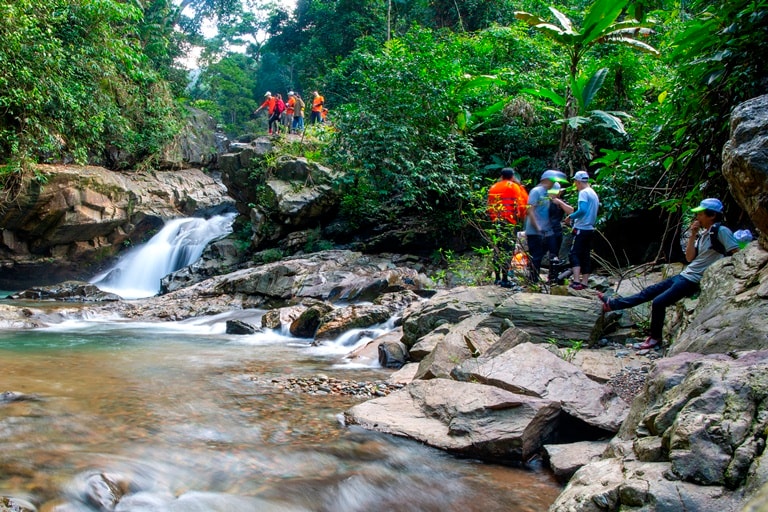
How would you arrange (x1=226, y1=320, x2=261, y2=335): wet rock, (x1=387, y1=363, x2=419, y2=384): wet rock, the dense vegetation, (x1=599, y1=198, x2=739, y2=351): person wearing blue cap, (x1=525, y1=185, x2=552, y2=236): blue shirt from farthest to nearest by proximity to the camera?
1. the dense vegetation
2. (x1=226, y1=320, x2=261, y2=335): wet rock
3. (x1=525, y1=185, x2=552, y2=236): blue shirt
4. (x1=387, y1=363, x2=419, y2=384): wet rock
5. (x1=599, y1=198, x2=739, y2=351): person wearing blue cap

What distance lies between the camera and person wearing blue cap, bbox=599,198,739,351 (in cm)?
559

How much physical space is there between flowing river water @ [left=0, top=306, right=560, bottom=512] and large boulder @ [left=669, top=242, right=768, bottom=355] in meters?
1.71

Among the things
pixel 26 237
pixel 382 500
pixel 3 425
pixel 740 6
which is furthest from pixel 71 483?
pixel 26 237

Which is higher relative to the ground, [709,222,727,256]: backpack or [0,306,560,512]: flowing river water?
[709,222,727,256]: backpack

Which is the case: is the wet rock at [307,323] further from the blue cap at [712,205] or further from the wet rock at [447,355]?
the blue cap at [712,205]

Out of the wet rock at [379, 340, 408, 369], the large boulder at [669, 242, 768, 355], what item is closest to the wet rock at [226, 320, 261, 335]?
the wet rock at [379, 340, 408, 369]

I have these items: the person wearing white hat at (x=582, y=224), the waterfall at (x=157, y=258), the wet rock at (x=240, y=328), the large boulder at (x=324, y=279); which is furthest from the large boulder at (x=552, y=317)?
the waterfall at (x=157, y=258)

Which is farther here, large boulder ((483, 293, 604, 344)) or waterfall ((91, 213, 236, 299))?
waterfall ((91, 213, 236, 299))

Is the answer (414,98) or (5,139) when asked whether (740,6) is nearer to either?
(414,98)

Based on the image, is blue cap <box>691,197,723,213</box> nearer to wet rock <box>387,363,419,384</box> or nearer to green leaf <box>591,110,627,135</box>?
wet rock <box>387,363,419,384</box>

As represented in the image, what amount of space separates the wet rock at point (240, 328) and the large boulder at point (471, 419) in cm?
602

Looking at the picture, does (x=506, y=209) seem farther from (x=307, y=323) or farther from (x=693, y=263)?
(x=307, y=323)

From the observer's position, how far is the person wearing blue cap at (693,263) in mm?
5590

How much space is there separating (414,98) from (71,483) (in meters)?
13.0
